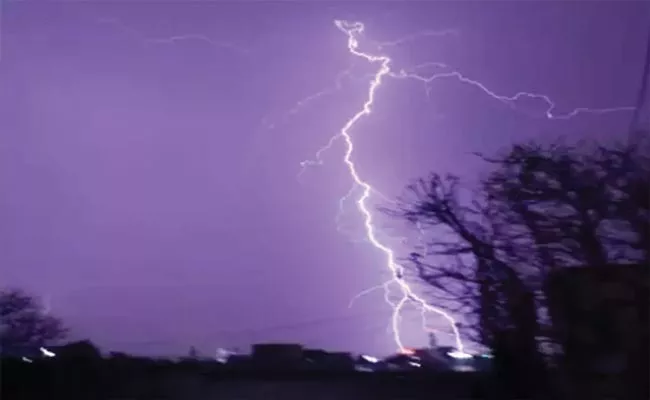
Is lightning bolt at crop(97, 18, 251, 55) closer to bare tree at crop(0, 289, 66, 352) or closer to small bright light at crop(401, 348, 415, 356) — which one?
bare tree at crop(0, 289, 66, 352)

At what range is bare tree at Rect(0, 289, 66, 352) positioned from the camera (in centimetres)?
234

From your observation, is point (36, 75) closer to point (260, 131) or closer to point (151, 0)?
point (151, 0)

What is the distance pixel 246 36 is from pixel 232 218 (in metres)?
0.63

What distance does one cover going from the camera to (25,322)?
2352 millimetres

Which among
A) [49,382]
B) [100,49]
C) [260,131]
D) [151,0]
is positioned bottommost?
[49,382]

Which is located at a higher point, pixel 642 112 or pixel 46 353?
pixel 642 112

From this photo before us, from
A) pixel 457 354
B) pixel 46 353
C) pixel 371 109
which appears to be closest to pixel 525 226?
pixel 457 354

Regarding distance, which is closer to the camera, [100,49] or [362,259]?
[362,259]

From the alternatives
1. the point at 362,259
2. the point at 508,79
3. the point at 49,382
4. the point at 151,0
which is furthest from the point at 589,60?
the point at 49,382

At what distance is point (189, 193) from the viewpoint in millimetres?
2418


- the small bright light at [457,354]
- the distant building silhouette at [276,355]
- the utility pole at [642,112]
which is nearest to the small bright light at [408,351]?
the small bright light at [457,354]

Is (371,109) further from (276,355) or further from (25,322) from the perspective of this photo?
(25,322)

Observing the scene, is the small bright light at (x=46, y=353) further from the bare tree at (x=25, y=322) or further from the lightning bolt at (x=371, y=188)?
the lightning bolt at (x=371, y=188)

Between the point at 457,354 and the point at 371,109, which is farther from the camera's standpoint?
the point at 371,109
